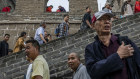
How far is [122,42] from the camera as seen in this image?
227cm

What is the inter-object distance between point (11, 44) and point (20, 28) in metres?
1.18

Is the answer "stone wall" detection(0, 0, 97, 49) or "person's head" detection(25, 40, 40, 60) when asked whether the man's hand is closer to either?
"person's head" detection(25, 40, 40, 60)

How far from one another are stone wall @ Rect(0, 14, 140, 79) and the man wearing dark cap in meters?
3.91

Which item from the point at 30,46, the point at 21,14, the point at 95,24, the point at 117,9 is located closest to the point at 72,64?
the point at 30,46

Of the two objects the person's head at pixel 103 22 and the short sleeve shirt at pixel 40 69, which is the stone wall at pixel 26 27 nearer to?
the short sleeve shirt at pixel 40 69

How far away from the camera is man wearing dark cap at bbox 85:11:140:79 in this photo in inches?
82.8

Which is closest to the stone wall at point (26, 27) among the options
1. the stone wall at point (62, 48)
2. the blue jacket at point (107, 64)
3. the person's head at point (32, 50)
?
the stone wall at point (62, 48)

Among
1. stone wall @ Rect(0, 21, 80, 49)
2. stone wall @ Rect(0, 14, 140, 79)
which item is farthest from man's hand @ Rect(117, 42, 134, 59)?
stone wall @ Rect(0, 21, 80, 49)

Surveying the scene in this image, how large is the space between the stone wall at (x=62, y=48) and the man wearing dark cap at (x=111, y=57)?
12.8ft

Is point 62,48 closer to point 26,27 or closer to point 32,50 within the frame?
point 32,50

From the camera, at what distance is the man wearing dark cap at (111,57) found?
210 centimetres

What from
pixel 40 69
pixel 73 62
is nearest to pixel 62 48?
pixel 73 62

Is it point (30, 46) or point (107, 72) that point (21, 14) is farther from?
point (107, 72)

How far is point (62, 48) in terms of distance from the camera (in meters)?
6.70
